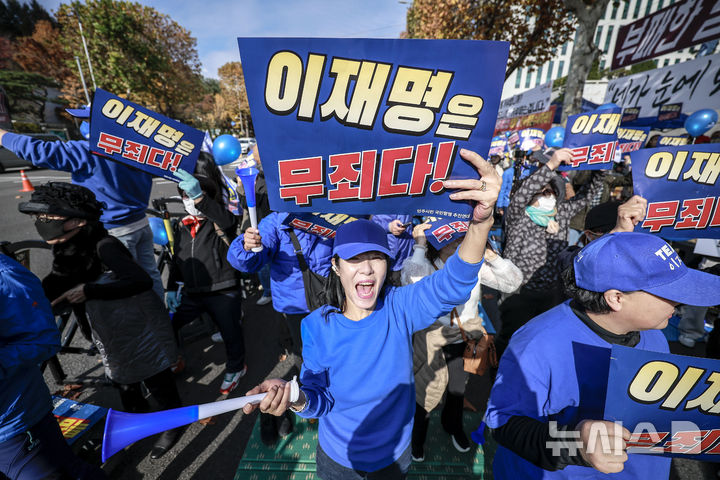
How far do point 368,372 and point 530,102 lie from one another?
714 inches

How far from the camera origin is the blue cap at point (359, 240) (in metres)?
1.50

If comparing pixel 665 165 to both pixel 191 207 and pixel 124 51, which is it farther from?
pixel 124 51

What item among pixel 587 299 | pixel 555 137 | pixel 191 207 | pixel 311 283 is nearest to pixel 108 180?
pixel 191 207

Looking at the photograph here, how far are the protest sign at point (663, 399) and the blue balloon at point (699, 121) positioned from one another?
10.5 metres

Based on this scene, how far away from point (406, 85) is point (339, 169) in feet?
1.43

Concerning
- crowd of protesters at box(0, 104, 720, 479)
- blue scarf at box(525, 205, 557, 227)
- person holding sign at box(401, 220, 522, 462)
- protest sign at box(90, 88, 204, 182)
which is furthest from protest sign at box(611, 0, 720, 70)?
protest sign at box(90, 88, 204, 182)

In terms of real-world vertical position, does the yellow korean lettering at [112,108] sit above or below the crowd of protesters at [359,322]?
above

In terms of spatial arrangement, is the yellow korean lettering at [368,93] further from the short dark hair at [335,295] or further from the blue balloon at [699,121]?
the blue balloon at [699,121]

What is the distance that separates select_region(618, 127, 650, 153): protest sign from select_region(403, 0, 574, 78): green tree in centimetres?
730

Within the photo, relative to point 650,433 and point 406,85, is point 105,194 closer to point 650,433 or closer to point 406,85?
point 406,85

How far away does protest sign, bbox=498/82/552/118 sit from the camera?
1385 centimetres

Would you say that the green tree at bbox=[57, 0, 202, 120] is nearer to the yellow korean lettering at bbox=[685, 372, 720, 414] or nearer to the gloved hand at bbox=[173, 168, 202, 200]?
the gloved hand at bbox=[173, 168, 202, 200]

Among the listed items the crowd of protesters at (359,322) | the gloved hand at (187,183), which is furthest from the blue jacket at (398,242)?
the gloved hand at (187,183)

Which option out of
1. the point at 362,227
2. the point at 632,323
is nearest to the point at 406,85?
the point at 362,227
